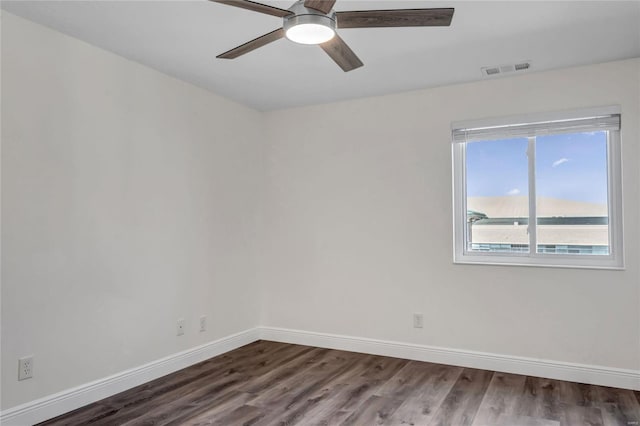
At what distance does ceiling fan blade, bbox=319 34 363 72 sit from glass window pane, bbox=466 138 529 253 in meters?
1.66

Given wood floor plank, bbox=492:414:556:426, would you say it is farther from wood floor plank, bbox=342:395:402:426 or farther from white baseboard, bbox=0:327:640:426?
white baseboard, bbox=0:327:640:426

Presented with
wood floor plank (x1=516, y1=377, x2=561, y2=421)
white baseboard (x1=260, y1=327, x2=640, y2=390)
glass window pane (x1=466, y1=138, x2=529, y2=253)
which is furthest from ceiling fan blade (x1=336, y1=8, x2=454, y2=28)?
white baseboard (x1=260, y1=327, x2=640, y2=390)

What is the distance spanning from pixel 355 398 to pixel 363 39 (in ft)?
7.81

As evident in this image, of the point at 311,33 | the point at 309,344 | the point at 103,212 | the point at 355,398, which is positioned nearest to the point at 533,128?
the point at 311,33

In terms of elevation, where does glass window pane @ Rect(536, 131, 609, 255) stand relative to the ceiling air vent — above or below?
below

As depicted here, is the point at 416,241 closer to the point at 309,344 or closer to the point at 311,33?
the point at 309,344

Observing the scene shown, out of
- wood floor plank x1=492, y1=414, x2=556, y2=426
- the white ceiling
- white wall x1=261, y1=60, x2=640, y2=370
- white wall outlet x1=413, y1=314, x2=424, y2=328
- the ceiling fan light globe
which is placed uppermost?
the white ceiling

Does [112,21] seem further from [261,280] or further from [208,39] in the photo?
[261,280]

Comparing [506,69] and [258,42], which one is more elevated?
[506,69]

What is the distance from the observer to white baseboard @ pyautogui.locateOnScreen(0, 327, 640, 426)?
2680 mm

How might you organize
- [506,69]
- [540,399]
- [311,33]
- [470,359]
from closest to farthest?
1. [311,33]
2. [540,399]
3. [506,69]
4. [470,359]

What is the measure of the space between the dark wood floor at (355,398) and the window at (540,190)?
3.13ft

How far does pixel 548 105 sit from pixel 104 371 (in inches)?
148

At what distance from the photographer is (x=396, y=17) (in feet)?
6.57
